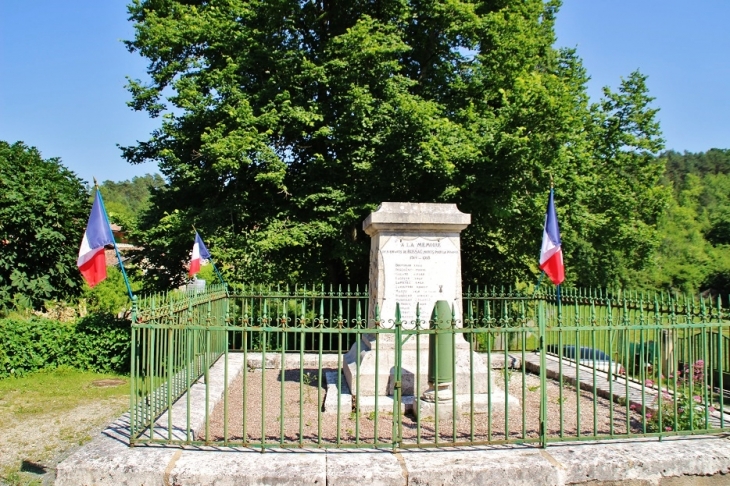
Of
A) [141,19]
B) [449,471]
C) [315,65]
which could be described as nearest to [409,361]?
[449,471]

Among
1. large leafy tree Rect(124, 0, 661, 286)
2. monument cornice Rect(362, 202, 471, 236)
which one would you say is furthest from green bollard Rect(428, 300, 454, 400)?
large leafy tree Rect(124, 0, 661, 286)

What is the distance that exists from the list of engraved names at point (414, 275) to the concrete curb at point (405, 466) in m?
2.95

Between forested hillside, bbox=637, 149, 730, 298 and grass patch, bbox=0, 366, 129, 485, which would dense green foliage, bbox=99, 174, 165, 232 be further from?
grass patch, bbox=0, 366, 129, 485

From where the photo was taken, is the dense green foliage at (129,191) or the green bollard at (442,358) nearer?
the green bollard at (442,358)

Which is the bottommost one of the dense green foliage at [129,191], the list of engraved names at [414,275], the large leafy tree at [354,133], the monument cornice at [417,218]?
the list of engraved names at [414,275]

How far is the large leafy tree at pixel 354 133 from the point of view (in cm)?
1300

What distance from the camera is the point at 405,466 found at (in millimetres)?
4570

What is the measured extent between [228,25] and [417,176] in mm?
6351

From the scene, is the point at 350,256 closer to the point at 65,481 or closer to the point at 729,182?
the point at 65,481

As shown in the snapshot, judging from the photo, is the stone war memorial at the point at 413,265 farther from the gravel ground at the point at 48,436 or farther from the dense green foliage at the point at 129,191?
the dense green foliage at the point at 129,191

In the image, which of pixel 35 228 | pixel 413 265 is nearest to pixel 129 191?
pixel 35 228

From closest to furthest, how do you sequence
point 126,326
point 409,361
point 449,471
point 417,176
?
point 449,471 < point 409,361 < point 126,326 < point 417,176

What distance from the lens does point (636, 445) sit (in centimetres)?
517

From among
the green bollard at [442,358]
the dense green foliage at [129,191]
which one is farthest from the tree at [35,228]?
the dense green foliage at [129,191]
